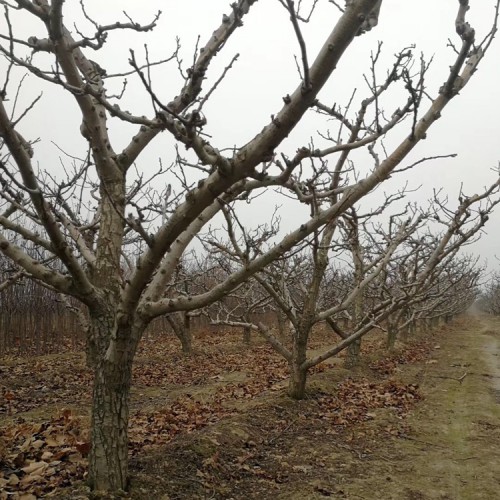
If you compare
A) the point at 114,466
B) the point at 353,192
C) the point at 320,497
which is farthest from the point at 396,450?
the point at 353,192

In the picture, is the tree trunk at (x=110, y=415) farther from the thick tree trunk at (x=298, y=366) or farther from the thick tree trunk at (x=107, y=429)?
the thick tree trunk at (x=298, y=366)

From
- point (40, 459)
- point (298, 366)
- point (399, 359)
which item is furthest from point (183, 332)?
point (40, 459)

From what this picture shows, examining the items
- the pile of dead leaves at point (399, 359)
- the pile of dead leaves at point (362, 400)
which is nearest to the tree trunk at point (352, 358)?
the pile of dead leaves at point (399, 359)

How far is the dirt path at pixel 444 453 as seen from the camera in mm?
4660

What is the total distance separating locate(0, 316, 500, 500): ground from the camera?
166 inches

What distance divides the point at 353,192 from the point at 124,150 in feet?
6.67

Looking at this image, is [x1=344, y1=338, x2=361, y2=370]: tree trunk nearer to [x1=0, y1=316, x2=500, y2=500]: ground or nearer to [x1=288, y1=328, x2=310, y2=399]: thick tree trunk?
[x1=0, y1=316, x2=500, y2=500]: ground

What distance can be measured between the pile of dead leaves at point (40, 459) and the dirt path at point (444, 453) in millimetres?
2653

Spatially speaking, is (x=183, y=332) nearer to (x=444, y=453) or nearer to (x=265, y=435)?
(x=265, y=435)

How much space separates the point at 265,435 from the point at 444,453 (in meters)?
2.37

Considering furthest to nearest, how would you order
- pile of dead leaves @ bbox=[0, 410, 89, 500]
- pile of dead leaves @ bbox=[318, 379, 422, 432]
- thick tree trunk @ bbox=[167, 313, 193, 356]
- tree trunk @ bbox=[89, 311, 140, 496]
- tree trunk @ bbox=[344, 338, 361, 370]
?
thick tree trunk @ bbox=[167, 313, 193, 356], tree trunk @ bbox=[344, 338, 361, 370], pile of dead leaves @ bbox=[318, 379, 422, 432], pile of dead leaves @ bbox=[0, 410, 89, 500], tree trunk @ bbox=[89, 311, 140, 496]

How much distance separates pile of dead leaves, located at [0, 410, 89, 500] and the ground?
13 mm

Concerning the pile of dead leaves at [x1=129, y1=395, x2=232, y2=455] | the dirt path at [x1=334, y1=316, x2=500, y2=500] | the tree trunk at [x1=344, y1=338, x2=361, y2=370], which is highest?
the tree trunk at [x1=344, y1=338, x2=361, y2=370]

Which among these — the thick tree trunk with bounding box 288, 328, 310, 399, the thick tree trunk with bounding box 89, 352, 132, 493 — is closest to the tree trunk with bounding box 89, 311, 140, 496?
the thick tree trunk with bounding box 89, 352, 132, 493
